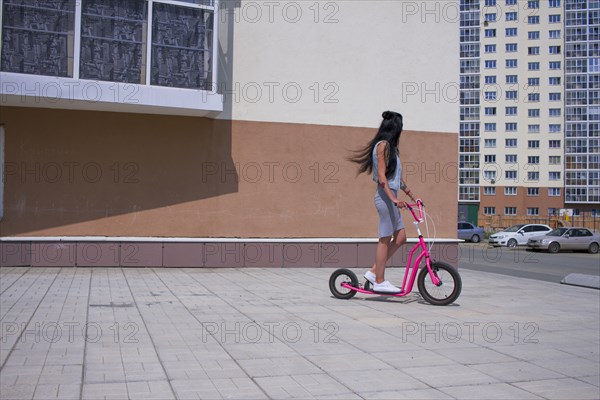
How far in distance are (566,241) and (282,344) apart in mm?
29619

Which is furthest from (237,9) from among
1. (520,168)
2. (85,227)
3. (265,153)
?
(520,168)

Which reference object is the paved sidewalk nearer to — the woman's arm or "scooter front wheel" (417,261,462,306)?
"scooter front wheel" (417,261,462,306)

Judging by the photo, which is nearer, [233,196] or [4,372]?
[4,372]

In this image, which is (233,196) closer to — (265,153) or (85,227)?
(265,153)

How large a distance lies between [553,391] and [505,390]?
373 millimetres

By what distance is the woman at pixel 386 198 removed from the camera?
7.30 m

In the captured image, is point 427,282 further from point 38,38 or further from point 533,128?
point 533,128

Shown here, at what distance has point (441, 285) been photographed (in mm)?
7379

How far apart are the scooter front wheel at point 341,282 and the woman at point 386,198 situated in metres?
0.32

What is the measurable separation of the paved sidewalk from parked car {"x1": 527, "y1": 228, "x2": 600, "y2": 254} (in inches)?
941

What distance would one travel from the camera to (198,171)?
1185 cm

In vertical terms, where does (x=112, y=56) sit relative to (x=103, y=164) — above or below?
above

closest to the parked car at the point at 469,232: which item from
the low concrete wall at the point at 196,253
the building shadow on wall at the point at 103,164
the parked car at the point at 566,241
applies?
the parked car at the point at 566,241

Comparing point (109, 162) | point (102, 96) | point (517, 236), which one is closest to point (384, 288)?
point (102, 96)
